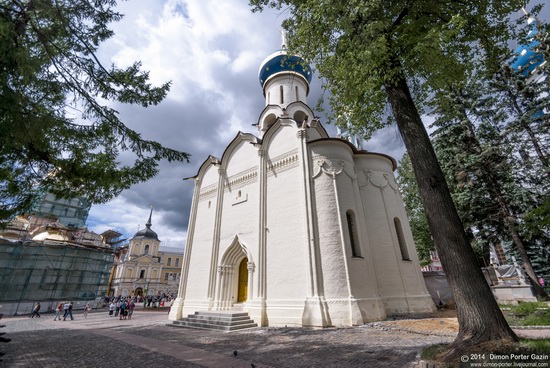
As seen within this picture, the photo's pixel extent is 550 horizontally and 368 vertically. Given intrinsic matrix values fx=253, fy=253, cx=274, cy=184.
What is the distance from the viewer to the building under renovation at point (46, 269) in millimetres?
21734

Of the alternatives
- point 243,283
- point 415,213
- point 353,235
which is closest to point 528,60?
point 415,213

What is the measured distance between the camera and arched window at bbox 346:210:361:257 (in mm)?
10797

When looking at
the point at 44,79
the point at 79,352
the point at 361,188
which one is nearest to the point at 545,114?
the point at 361,188

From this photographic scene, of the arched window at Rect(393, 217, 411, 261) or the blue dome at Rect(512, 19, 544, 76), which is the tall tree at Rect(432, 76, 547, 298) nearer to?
the blue dome at Rect(512, 19, 544, 76)

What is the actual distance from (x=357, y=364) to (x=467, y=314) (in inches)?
87.8

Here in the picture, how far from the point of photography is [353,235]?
Answer: 1114cm

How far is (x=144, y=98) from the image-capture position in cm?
583

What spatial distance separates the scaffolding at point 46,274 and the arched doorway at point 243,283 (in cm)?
2131

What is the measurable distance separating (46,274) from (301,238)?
26594 mm

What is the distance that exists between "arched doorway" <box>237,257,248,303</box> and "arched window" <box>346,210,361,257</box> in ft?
19.1

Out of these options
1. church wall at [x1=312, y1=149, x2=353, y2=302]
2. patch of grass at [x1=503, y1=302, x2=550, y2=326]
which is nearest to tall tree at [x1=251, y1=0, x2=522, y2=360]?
church wall at [x1=312, y1=149, x2=353, y2=302]

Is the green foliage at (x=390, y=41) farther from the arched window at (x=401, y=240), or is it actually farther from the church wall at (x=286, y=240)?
the arched window at (x=401, y=240)

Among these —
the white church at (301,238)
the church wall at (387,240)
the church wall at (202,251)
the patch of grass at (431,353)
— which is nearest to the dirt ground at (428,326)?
the white church at (301,238)

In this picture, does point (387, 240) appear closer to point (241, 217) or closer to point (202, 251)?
point (241, 217)
